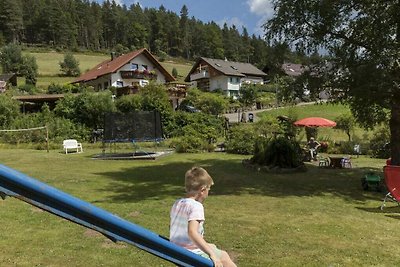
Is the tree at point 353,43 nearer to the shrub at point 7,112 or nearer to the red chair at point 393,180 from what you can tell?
the red chair at point 393,180

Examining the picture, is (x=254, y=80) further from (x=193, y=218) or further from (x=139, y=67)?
(x=193, y=218)

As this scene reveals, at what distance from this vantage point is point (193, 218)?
3840 mm

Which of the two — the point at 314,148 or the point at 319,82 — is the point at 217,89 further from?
the point at 319,82

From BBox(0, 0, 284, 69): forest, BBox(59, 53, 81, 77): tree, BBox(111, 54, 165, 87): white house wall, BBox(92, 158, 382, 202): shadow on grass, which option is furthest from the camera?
BBox(0, 0, 284, 69): forest

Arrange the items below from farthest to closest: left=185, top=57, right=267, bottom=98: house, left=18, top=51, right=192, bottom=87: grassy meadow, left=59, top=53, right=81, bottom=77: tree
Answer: left=59, top=53, right=81, bottom=77: tree, left=18, top=51, right=192, bottom=87: grassy meadow, left=185, top=57, right=267, bottom=98: house

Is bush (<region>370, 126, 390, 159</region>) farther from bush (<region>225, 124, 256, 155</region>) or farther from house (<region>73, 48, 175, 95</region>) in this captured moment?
house (<region>73, 48, 175, 95</region>)

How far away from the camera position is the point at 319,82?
578 inches

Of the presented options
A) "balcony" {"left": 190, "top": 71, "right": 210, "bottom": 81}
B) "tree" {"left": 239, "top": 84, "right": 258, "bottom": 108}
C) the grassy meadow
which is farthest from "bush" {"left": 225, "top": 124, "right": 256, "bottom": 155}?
"balcony" {"left": 190, "top": 71, "right": 210, "bottom": 81}


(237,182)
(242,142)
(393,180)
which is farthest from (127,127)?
(393,180)

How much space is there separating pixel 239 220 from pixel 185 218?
5.44 metres

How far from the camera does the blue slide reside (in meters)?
2.48

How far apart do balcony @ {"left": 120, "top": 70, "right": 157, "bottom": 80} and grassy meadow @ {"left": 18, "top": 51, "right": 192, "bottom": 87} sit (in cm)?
1823

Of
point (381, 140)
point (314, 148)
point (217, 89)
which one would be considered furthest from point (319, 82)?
point (217, 89)

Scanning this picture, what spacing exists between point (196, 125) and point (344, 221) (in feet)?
77.4
